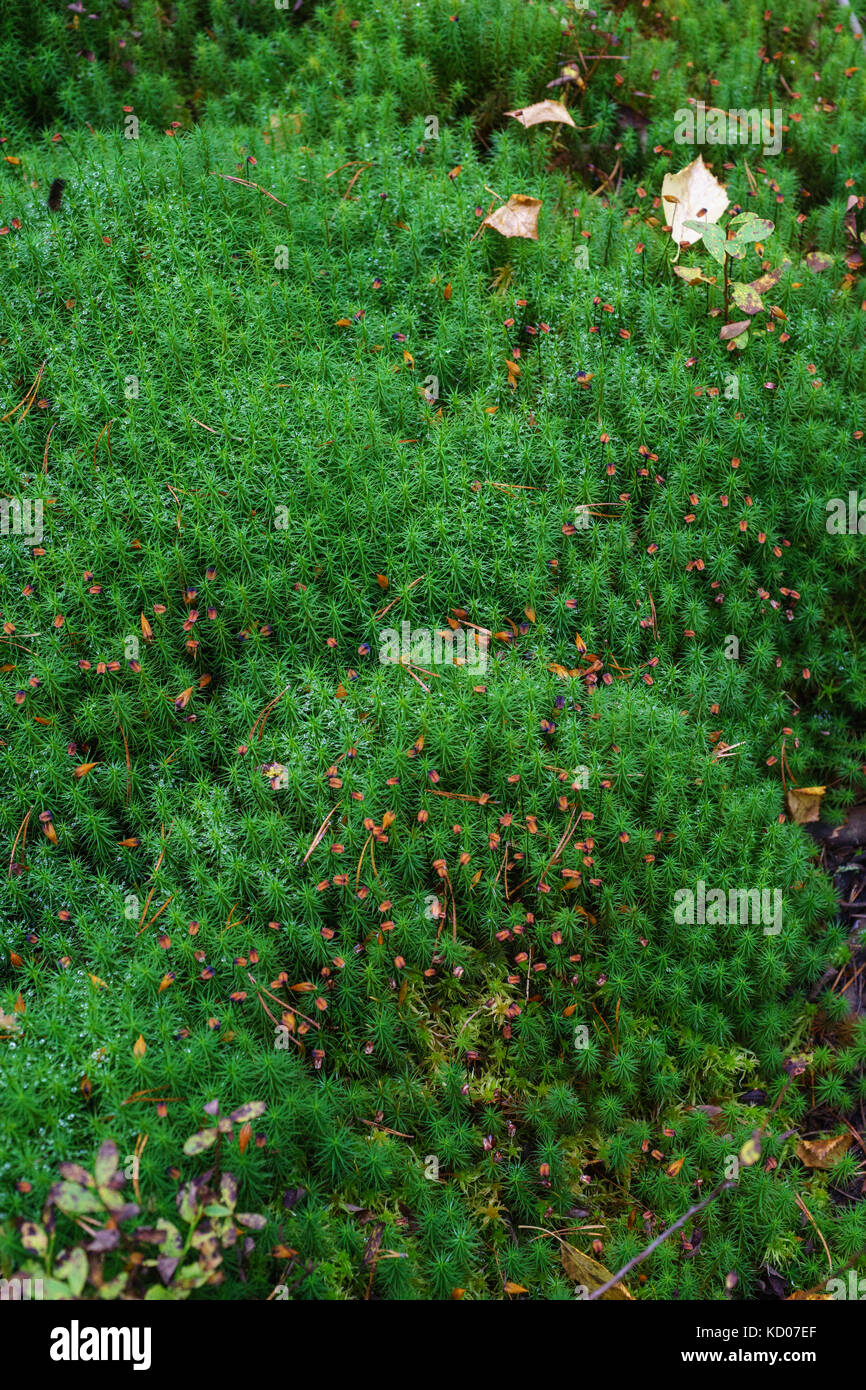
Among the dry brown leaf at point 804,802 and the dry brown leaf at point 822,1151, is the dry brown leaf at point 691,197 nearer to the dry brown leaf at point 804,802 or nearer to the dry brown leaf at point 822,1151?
the dry brown leaf at point 804,802

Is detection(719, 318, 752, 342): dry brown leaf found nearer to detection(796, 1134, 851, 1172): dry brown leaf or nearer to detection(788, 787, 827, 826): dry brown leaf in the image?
detection(788, 787, 827, 826): dry brown leaf

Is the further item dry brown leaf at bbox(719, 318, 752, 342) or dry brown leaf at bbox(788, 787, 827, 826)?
dry brown leaf at bbox(719, 318, 752, 342)

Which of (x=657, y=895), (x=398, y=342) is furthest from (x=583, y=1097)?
(x=398, y=342)

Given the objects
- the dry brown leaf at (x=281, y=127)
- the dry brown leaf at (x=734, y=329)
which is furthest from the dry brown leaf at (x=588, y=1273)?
the dry brown leaf at (x=281, y=127)

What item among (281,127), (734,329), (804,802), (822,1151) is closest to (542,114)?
(281,127)

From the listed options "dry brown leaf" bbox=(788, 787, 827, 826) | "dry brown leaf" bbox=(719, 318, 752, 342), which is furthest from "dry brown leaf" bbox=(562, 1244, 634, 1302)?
"dry brown leaf" bbox=(719, 318, 752, 342)

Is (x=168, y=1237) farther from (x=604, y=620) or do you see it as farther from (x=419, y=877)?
(x=604, y=620)
